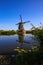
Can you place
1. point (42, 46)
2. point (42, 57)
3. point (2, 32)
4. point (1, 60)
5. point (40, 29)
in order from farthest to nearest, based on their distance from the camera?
point (2, 32)
point (1, 60)
point (40, 29)
point (42, 46)
point (42, 57)

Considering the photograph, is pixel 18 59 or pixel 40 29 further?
pixel 40 29

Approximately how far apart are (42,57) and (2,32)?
4747cm

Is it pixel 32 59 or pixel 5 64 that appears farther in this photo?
pixel 5 64

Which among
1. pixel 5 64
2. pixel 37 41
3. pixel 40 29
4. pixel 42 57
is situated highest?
pixel 40 29

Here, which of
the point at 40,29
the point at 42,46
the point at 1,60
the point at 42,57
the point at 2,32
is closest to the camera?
the point at 42,57

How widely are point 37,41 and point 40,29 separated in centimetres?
64

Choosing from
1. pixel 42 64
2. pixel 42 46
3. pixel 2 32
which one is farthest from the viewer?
pixel 2 32

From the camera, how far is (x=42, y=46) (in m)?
7.09

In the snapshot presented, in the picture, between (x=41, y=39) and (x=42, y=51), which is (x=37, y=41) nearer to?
(x=41, y=39)

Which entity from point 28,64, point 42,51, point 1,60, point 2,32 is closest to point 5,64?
point 1,60

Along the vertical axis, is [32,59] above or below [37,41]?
below

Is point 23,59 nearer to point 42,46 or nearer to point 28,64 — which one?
point 28,64

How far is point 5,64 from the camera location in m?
7.58

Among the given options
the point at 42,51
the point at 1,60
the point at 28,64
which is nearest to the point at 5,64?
the point at 1,60
